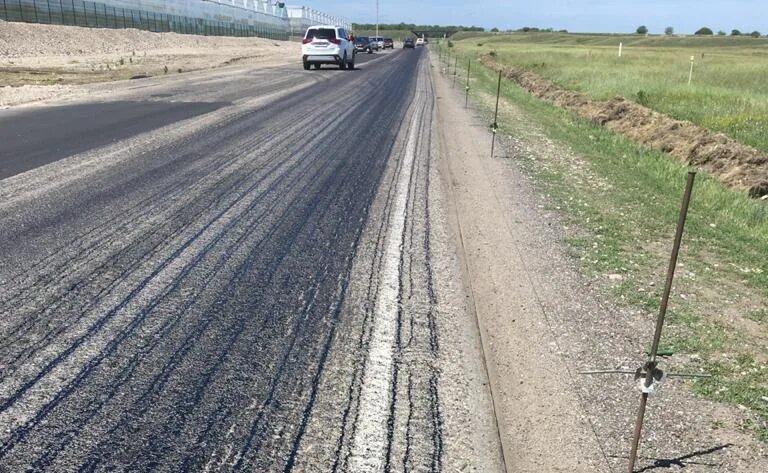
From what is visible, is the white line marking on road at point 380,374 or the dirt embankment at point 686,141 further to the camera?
the dirt embankment at point 686,141

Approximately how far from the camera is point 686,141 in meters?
12.8

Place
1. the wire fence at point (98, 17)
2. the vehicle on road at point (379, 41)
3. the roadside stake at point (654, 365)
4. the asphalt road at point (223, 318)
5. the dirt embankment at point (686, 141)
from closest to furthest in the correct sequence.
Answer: the roadside stake at point (654, 365) → the asphalt road at point (223, 318) → the dirt embankment at point (686, 141) → the wire fence at point (98, 17) → the vehicle on road at point (379, 41)

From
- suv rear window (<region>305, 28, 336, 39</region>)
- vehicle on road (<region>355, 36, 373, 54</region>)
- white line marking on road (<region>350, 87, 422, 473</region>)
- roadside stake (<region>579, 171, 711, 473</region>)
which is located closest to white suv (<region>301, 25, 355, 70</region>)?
suv rear window (<region>305, 28, 336, 39</region>)

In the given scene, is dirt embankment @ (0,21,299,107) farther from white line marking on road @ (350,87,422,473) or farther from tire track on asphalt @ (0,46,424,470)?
white line marking on road @ (350,87,422,473)

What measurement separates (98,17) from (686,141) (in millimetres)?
54936

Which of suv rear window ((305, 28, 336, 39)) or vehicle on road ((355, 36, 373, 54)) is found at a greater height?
vehicle on road ((355, 36, 373, 54))

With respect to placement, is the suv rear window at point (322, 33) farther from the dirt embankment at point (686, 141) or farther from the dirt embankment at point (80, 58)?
the dirt embankment at point (686, 141)

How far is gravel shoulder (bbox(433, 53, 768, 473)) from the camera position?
9.92 feet

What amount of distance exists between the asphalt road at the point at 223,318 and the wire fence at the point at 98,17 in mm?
44653

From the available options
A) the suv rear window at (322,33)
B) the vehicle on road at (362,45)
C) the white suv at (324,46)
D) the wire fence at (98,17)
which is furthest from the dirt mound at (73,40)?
the suv rear window at (322,33)

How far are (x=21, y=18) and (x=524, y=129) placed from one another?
4533 centimetres

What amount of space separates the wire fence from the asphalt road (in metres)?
44.7

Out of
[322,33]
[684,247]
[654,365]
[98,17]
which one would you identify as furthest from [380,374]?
[98,17]

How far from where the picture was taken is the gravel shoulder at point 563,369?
119 inches
